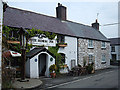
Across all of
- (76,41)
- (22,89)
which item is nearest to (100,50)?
(76,41)

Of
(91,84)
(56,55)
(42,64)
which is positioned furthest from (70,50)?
(91,84)

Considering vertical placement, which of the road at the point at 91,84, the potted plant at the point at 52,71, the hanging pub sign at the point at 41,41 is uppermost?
the hanging pub sign at the point at 41,41

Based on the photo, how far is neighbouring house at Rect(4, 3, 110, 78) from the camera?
12.8 m

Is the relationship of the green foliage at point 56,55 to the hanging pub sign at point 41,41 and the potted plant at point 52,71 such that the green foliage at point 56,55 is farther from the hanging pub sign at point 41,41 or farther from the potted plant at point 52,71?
the potted plant at point 52,71

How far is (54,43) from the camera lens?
15266 mm

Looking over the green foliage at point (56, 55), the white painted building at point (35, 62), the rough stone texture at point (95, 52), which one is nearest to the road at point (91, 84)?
the white painted building at point (35, 62)

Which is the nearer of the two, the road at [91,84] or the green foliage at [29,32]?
the road at [91,84]

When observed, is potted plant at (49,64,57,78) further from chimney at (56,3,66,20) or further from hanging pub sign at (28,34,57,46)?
chimney at (56,3,66,20)

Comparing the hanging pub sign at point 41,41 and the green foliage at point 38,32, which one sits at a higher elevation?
the green foliage at point 38,32

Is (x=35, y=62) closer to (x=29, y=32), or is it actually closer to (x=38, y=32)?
(x=29, y=32)

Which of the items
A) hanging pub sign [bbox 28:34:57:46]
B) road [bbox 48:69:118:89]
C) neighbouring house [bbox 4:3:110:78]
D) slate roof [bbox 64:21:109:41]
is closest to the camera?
road [bbox 48:69:118:89]

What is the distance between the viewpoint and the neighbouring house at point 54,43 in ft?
41.9

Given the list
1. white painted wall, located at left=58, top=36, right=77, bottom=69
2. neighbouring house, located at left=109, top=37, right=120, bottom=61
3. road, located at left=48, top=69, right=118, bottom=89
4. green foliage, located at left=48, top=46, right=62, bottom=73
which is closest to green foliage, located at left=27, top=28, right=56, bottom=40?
green foliage, located at left=48, top=46, right=62, bottom=73

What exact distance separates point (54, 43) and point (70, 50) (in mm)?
2884
